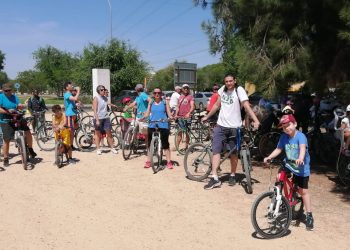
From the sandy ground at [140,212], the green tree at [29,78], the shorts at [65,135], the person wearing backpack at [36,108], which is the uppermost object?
the green tree at [29,78]

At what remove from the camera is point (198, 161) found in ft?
23.5

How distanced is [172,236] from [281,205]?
1.34 metres

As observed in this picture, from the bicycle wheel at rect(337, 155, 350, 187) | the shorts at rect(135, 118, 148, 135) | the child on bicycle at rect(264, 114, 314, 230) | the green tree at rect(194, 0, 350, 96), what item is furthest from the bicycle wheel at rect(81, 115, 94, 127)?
the child on bicycle at rect(264, 114, 314, 230)

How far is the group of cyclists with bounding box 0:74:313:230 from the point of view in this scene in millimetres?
4715

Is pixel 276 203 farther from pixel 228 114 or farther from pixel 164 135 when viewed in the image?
pixel 164 135

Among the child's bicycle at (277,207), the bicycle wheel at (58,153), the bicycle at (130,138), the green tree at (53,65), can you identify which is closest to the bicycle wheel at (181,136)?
the bicycle at (130,138)

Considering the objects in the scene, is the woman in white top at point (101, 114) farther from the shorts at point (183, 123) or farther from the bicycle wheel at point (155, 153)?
the bicycle wheel at point (155, 153)

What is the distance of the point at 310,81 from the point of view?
714 centimetres

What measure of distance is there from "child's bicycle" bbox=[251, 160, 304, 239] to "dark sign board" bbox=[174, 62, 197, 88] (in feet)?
28.8

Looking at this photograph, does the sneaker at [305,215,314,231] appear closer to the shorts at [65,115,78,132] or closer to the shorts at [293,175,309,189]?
the shorts at [293,175,309,189]

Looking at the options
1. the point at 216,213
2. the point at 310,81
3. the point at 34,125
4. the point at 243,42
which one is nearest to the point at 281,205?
the point at 216,213

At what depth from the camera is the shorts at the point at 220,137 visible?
21.2 ft

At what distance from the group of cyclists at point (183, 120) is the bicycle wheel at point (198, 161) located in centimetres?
47

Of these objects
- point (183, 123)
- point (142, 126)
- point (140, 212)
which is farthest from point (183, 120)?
point (140, 212)
